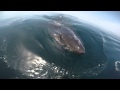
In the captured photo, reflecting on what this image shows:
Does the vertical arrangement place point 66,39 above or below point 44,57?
above

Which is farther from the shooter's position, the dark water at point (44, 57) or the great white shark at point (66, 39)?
the great white shark at point (66, 39)

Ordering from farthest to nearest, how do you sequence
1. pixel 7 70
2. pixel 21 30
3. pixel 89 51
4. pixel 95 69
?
pixel 21 30 → pixel 89 51 → pixel 95 69 → pixel 7 70
